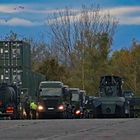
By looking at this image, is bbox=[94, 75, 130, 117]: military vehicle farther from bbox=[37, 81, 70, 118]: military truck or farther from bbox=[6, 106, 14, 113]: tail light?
bbox=[6, 106, 14, 113]: tail light

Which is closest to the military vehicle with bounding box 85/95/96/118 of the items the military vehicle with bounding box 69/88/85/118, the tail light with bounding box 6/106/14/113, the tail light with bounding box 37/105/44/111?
the military vehicle with bounding box 69/88/85/118

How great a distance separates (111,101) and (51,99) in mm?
4838

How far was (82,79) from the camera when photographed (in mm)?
89125

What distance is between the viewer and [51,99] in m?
49.8

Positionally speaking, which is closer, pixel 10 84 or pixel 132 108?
pixel 10 84

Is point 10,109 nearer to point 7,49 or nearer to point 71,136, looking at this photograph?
point 7,49

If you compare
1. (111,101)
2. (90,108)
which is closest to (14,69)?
(111,101)

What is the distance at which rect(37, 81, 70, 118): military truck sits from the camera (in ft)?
163

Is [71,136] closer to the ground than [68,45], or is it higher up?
closer to the ground

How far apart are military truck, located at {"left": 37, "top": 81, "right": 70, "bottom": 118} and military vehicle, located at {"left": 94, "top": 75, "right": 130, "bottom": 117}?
2952 millimetres

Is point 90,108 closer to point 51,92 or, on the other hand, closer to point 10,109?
point 51,92

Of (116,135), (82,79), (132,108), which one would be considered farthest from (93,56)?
(116,135)

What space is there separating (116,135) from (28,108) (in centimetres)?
2818

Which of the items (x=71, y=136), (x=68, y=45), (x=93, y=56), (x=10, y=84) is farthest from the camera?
(x=68, y=45)
